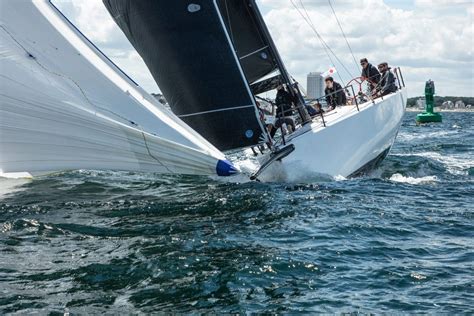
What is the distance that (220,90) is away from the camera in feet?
39.3

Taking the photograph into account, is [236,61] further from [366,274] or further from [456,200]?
[366,274]

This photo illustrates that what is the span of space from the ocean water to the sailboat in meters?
0.67

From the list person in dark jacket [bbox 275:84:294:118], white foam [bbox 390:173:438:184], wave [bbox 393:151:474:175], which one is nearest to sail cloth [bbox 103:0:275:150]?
person in dark jacket [bbox 275:84:294:118]

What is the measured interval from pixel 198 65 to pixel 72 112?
11.9 ft

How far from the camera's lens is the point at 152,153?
29.5 feet

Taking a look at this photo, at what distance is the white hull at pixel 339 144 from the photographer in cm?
1220

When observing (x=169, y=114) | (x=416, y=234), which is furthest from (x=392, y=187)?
(x=169, y=114)

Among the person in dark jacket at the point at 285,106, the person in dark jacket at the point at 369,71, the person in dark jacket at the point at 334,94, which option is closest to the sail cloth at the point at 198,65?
the person in dark jacket at the point at 285,106

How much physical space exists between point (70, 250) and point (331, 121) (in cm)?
704

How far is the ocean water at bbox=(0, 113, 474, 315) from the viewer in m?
6.23

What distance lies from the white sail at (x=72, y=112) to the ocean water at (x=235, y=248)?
887 millimetres

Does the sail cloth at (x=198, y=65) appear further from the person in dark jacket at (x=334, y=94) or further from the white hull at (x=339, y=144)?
the person in dark jacket at (x=334, y=94)

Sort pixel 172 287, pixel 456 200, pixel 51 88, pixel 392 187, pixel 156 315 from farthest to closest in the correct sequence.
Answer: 1. pixel 392 187
2. pixel 456 200
3. pixel 51 88
4. pixel 172 287
5. pixel 156 315

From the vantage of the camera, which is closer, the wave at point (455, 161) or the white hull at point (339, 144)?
the white hull at point (339, 144)
